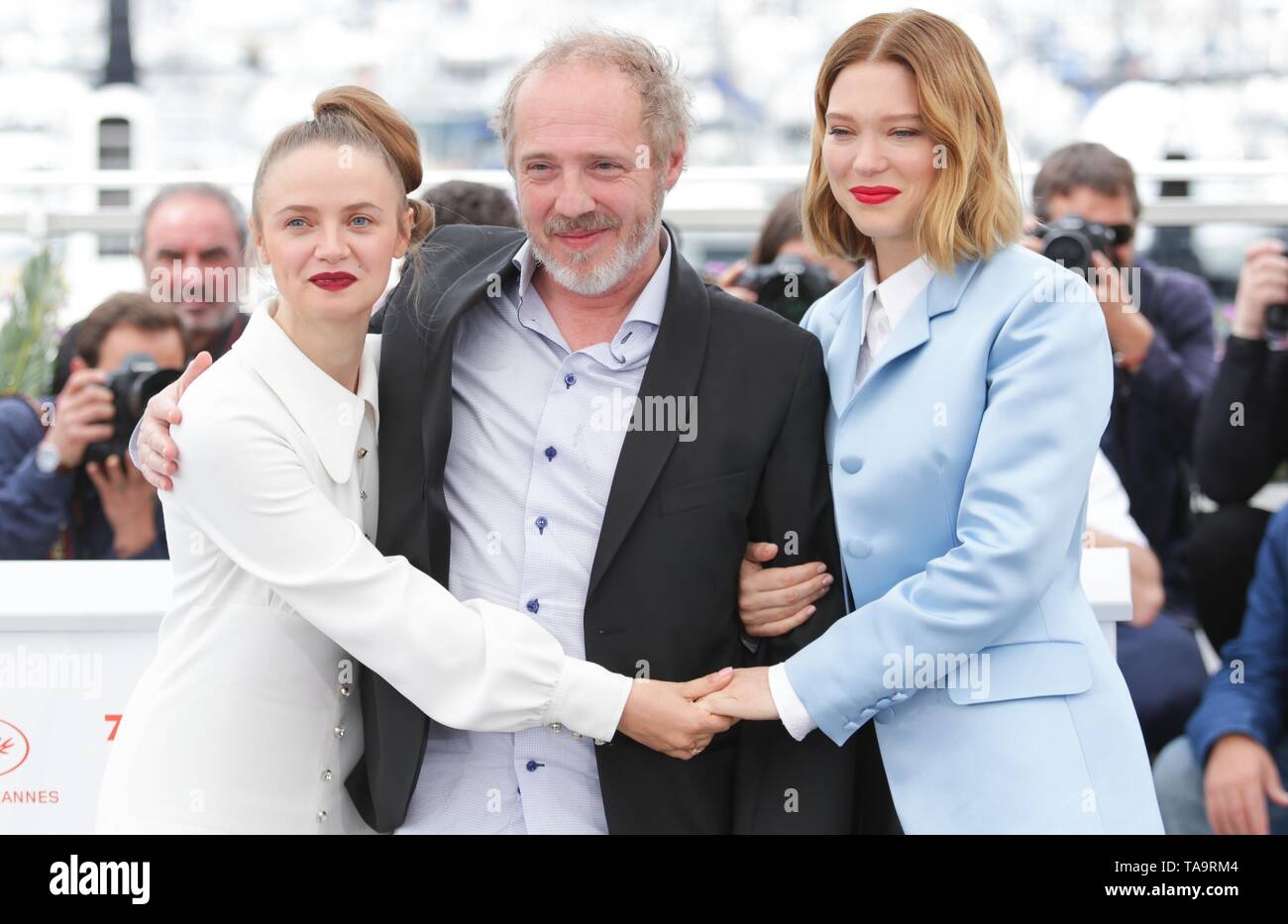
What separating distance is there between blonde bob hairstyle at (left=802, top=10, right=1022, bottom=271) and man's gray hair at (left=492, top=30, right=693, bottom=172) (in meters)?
0.21

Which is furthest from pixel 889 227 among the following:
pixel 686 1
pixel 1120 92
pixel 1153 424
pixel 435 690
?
pixel 686 1

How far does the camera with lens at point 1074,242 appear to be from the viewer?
2453mm

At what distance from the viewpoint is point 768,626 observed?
156 cm

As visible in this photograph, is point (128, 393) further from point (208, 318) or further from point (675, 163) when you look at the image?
point (675, 163)

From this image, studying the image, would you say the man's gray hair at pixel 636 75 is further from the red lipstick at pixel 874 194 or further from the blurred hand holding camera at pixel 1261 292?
the blurred hand holding camera at pixel 1261 292

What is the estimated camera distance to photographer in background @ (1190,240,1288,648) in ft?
8.25

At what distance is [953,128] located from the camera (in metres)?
1.46

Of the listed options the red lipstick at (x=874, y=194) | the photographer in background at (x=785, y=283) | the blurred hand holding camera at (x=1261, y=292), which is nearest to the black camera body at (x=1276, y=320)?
the blurred hand holding camera at (x=1261, y=292)

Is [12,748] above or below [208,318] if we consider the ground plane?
below

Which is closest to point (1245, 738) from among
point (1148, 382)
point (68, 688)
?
point (1148, 382)

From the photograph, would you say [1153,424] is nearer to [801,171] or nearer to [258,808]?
[801,171]

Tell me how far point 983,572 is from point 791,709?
269mm

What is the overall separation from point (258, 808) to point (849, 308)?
0.91 metres

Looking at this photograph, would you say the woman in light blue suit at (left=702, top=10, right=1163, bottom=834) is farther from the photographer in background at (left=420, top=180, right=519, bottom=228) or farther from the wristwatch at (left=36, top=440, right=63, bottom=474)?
the wristwatch at (left=36, top=440, right=63, bottom=474)
